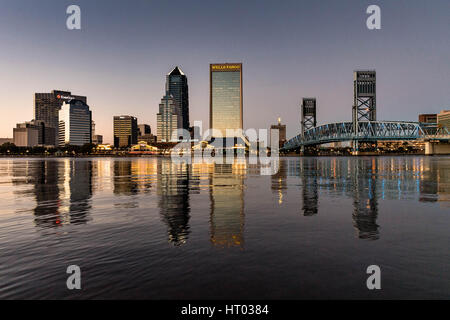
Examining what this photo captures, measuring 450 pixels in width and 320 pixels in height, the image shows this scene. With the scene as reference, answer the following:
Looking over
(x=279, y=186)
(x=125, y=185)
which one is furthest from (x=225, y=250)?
(x=125, y=185)

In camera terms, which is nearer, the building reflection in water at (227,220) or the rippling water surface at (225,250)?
the rippling water surface at (225,250)

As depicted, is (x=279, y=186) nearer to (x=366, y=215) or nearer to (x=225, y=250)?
(x=366, y=215)

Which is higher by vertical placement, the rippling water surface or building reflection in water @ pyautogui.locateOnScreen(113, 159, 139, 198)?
building reflection in water @ pyautogui.locateOnScreen(113, 159, 139, 198)

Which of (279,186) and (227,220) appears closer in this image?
(227,220)

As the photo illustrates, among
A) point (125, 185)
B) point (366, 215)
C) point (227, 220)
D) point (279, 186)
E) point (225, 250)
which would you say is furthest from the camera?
point (125, 185)

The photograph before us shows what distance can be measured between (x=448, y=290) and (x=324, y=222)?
284 inches

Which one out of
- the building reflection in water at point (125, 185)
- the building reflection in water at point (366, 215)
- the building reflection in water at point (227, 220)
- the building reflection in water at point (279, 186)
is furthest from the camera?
the building reflection in water at point (125, 185)

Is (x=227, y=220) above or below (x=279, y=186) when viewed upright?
below

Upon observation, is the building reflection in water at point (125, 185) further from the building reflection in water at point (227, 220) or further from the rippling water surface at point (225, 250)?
the building reflection in water at point (227, 220)

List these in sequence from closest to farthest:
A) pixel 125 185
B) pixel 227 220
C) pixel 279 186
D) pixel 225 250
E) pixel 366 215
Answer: pixel 225 250, pixel 227 220, pixel 366 215, pixel 279 186, pixel 125 185

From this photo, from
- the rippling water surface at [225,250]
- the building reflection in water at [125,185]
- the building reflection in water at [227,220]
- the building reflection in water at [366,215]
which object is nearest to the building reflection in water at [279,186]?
the building reflection in water at [227,220]

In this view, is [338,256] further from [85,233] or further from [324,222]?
[85,233]

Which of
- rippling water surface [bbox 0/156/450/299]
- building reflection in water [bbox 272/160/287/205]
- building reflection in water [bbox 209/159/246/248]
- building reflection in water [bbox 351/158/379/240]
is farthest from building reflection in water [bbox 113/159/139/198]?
building reflection in water [bbox 351/158/379/240]

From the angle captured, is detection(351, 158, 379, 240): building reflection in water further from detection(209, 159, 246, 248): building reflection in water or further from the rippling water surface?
detection(209, 159, 246, 248): building reflection in water
